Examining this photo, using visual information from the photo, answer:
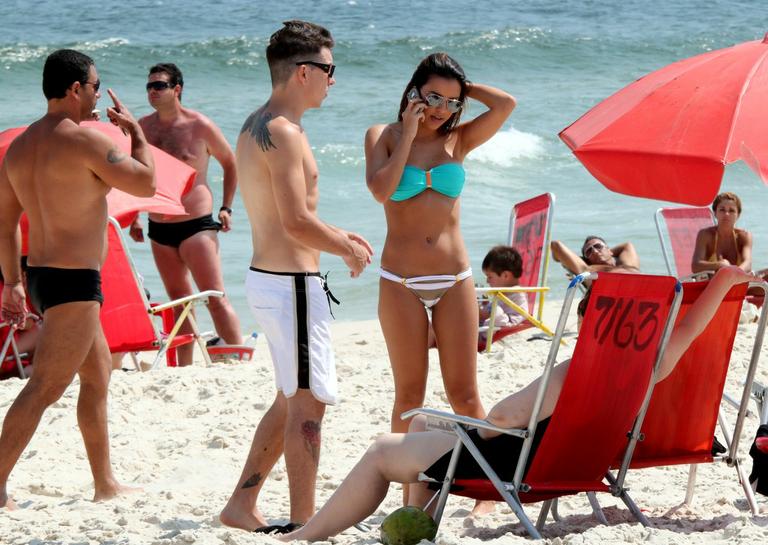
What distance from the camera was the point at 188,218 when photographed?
7215mm

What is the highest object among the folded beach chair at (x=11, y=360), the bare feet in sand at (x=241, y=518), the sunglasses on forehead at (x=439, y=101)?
the sunglasses on forehead at (x=439, y=101)

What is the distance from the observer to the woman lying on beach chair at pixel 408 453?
3650 mm

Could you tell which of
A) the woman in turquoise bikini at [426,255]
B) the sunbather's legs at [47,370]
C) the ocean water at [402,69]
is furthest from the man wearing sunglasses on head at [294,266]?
the ocean water at [402,69]

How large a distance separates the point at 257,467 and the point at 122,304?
8.24ft

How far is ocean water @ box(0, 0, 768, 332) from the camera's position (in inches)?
525

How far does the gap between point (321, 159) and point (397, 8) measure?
1425cm

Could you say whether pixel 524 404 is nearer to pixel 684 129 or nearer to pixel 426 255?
pixel 426 255

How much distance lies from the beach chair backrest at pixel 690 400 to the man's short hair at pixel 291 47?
1.61m

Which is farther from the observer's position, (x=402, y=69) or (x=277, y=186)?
(x=402, y=69)

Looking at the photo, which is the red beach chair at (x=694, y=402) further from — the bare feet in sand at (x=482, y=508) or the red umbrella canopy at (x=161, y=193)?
the red umbrella canopy at (x=161, y=193)

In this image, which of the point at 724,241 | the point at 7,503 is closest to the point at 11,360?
the point at 7,503

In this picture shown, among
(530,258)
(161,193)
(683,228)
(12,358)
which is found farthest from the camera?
(683,228)

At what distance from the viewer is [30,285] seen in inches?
168

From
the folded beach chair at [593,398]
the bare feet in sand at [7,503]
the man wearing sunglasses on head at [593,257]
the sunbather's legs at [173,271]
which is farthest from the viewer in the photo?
the man wearing sunglasses on head at [593,257]
